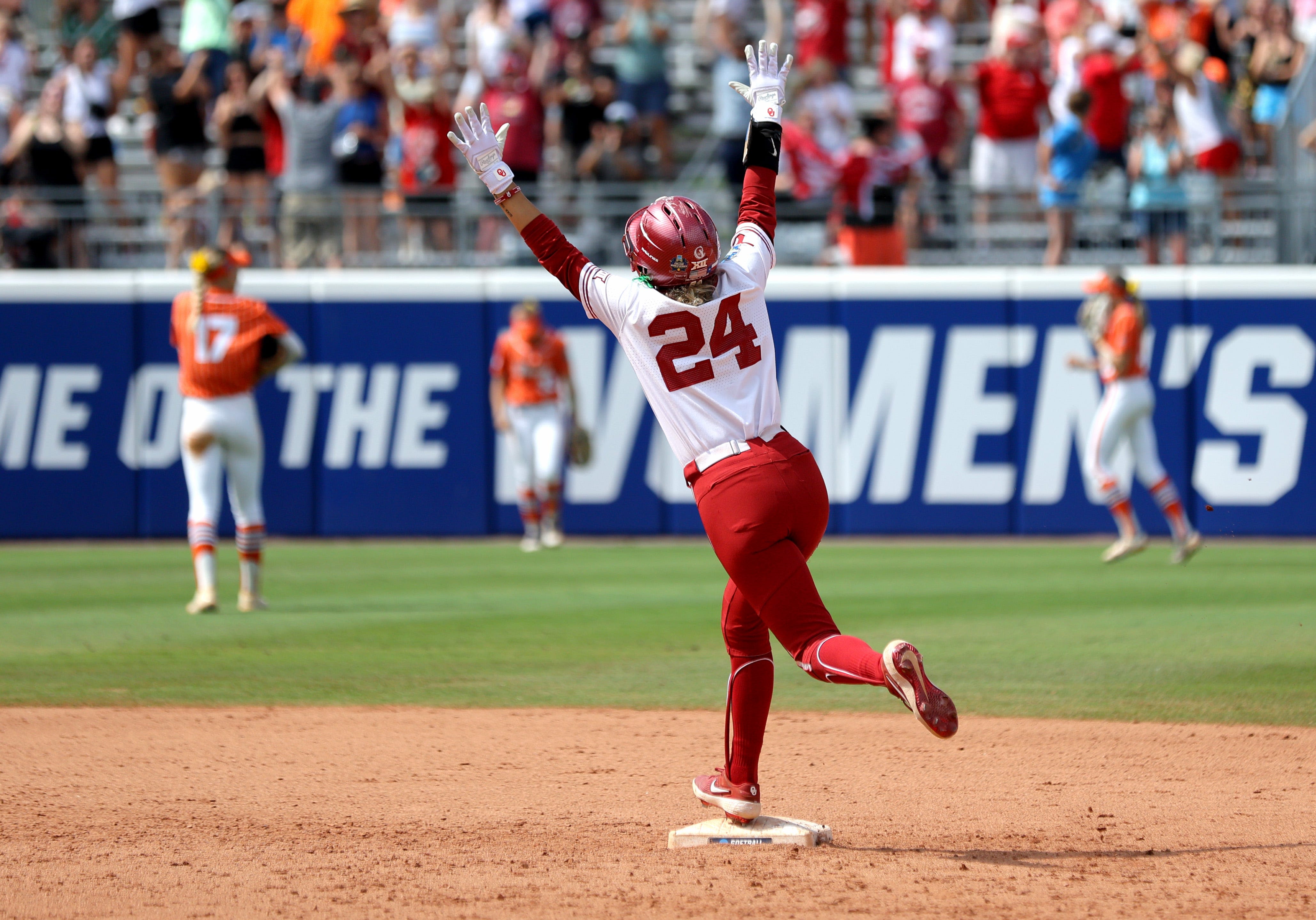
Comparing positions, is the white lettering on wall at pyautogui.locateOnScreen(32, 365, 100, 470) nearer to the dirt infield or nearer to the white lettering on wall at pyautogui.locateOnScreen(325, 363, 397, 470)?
the white lettering on wall at pyautogui.locateOnScreen(325, 363, 397, 470)

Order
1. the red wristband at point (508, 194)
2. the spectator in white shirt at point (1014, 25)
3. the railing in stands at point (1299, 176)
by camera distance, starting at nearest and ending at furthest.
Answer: the red wristband at point (508, 194) → the railing in stands at point (1299, 176) → the spectator in white shirt at point (1014, 25)

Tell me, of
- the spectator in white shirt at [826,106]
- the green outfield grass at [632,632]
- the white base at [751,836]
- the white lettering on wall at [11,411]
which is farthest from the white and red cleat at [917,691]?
the white lettering on wall at [11,411]

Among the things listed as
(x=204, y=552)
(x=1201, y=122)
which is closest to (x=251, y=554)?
(x=204, y=552)

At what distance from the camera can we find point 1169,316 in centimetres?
1681

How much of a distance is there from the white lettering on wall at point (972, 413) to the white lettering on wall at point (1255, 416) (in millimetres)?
1952

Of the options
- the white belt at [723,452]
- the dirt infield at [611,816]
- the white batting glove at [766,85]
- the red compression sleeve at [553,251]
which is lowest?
the dirt infield at [611,816]

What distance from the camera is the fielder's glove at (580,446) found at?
54.5 ft

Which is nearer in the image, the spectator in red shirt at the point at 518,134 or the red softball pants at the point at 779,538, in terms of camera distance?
the red softball pants at the point at 779,538

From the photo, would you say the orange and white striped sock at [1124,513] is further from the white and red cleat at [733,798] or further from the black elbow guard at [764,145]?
the white and red cleat at [733,798]

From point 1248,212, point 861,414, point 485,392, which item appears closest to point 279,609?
point 485,392

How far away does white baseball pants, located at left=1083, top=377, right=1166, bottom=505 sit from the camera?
14.4 m

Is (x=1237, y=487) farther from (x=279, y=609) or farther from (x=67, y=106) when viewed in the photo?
(x=67, y=106)

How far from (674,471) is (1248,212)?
21.7 feet

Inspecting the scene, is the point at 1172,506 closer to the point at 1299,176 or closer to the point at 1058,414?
the point at 1058,414
